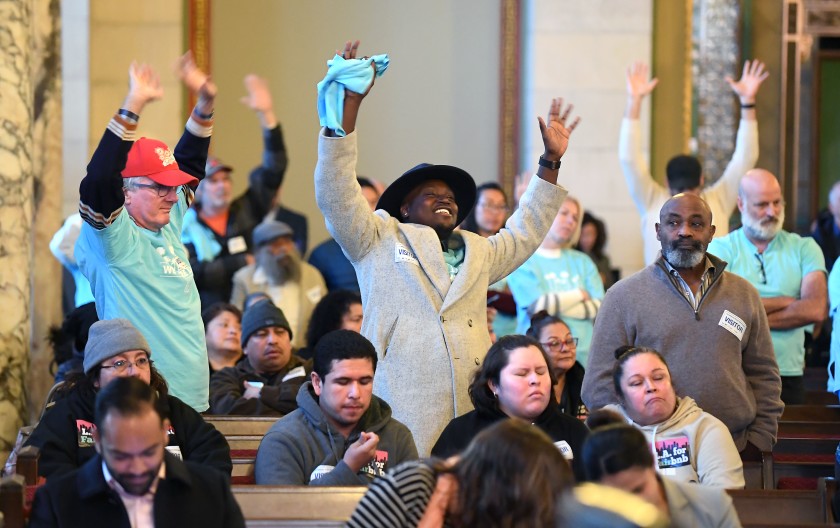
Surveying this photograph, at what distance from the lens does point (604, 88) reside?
9.68 metres

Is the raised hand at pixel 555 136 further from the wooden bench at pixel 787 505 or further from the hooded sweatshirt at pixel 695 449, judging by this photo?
the wooden bench at pixel 787 505

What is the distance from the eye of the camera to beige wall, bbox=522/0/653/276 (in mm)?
9633

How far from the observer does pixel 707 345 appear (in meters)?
5.41

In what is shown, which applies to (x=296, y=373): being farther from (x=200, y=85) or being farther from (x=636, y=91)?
(x=636, y=91)

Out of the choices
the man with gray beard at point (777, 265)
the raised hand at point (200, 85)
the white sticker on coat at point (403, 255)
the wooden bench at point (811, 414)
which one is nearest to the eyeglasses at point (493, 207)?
the man with gray beard at point (777, 265)

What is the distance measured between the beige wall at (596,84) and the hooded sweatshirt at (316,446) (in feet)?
16.1

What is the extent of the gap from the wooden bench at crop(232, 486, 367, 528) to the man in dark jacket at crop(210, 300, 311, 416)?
7.19ft

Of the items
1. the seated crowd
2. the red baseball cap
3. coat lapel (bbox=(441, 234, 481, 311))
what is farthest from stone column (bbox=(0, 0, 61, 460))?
coat lapel (bbox=(441, 234, 481, 311))

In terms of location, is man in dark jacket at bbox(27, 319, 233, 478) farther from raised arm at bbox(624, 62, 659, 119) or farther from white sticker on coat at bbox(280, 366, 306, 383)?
raised arm at bbox(624, 62, 659, 119)

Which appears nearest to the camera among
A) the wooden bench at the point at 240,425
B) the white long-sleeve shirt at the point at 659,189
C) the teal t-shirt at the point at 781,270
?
the wooden bench at the point at 240,425

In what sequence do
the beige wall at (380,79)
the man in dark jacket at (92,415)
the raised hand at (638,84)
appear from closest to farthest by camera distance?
1. the man in dark jacket at (92,415)
2. the raised hand at (638,84)
3. the beige wall at (380,79)

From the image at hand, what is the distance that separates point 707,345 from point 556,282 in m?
2.07

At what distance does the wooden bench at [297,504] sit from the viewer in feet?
13.5

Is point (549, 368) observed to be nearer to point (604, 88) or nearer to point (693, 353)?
point (693, 353)
